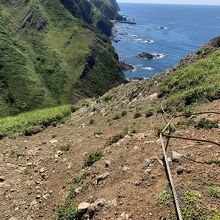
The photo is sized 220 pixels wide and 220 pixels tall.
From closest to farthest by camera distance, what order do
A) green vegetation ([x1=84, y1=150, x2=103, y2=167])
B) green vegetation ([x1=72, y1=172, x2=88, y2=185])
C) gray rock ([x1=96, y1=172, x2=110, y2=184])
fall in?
gray rock ([x1=96, y1=172, x2=110, y2=184]) → green vegetation ([x1=72, y1=172, x2=88, y2=185]) → green vegetation ([x1=84, y1=150, x2=103, y2=167])

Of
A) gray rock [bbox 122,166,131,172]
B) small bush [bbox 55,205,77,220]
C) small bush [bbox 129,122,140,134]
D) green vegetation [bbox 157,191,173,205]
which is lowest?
small bush [bbox 55,205,77,220]

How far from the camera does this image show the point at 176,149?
17953 mm

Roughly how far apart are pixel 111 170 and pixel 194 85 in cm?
1196

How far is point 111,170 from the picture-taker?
61.2 feet

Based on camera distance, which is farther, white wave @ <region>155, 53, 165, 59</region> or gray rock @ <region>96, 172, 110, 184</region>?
white wave @ <region>155, 53, 165, 59</region>

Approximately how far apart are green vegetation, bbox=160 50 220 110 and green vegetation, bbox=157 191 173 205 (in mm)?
10508

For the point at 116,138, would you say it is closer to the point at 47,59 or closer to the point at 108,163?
the point at 108,163

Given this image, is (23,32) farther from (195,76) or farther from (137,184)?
(137,184)

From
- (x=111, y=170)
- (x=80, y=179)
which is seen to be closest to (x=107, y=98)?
(x=80, y=179)

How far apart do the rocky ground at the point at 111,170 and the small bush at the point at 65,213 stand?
1.19 ft

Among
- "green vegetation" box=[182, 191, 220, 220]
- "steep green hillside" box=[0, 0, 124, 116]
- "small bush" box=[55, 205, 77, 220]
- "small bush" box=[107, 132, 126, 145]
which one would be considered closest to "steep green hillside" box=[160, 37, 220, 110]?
"small bush" box=[107, 132, 126, 145]

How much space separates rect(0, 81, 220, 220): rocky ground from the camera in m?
15.1

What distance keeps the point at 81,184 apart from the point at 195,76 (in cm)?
1345

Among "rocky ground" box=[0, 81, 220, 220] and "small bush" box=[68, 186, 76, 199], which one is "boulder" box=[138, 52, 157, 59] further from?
"small bush" box=[68, 186, 76, 199]
